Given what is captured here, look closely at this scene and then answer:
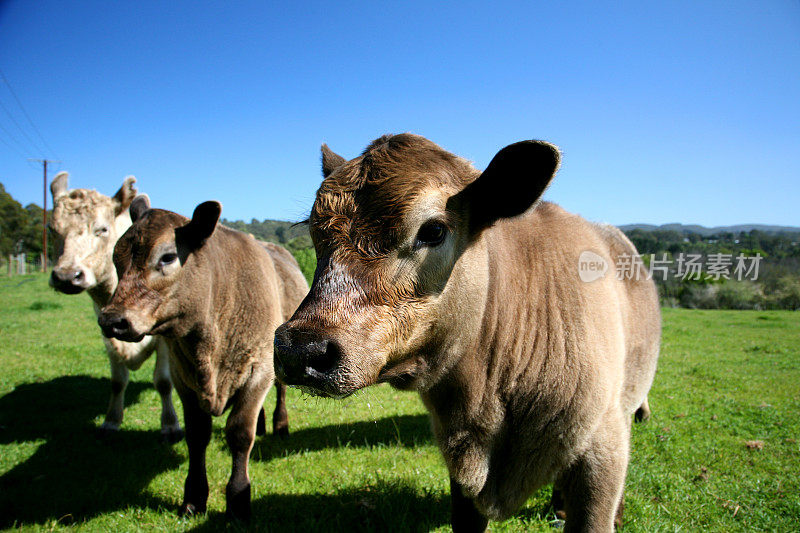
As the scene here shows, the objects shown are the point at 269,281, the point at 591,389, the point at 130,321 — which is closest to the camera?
the point at 591,389

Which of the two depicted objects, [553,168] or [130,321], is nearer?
[553,168]

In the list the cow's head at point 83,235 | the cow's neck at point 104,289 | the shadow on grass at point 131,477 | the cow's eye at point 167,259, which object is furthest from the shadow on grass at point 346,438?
the cow's head at point 83,235

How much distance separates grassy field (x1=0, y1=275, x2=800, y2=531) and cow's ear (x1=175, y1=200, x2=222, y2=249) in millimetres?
2065

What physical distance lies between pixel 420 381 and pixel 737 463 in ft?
17.9

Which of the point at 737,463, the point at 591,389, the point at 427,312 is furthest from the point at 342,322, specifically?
the point at 737,463

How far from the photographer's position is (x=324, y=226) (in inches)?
77.2

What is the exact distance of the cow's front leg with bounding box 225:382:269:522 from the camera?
3977mm

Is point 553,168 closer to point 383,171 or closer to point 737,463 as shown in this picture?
point 383,171

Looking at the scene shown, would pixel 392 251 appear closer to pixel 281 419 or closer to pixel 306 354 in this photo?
pixel 306 354

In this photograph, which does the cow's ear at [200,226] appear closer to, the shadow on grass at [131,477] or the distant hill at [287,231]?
the distant hill at [287,231]

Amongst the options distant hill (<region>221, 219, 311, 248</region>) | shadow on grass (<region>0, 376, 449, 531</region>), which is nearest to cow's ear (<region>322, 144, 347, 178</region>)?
distant hill (<region>221, 219, 311, 248</region>)

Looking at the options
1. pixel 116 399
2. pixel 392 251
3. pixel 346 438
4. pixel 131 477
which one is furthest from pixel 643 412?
pixel 116 399

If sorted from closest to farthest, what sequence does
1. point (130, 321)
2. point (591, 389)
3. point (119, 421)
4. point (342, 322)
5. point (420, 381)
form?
point (342, 322) → point (420, 381) → point (591, 389) → point (130, 321) → point (119, 421)

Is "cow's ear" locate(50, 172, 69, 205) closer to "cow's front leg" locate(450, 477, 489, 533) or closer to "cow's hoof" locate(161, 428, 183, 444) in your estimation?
"cow's hoof" locate(161, 428, 183, 444)
